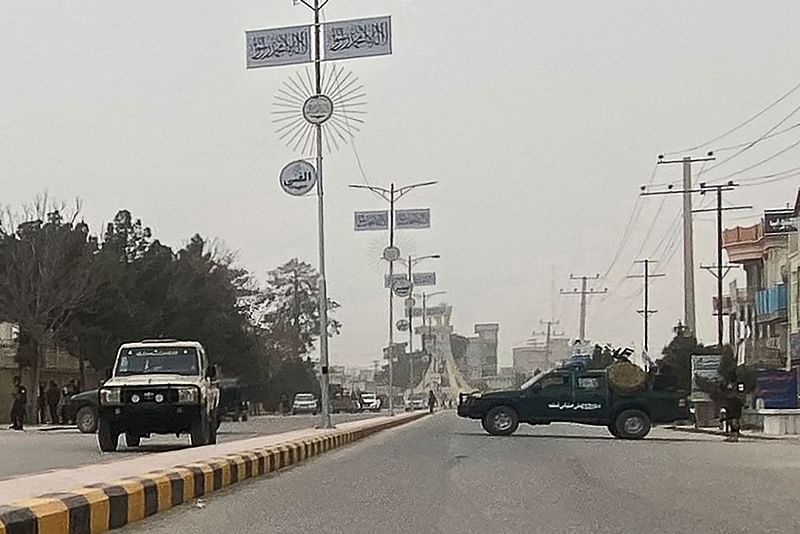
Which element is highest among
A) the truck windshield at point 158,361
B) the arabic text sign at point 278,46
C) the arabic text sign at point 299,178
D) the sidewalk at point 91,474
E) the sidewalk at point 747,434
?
the arabic text sign at point 278,46

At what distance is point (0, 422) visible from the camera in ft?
166

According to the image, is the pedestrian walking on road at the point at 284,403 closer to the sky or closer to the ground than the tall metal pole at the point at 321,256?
closer to the ground

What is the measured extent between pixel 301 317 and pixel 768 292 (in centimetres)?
4618

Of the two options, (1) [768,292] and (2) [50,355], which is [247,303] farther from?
(1) [768,292]

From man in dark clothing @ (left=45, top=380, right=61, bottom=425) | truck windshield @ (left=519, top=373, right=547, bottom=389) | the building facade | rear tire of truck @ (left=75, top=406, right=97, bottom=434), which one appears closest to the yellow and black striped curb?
truck windshield @ (left=519, top=373, right=547, bottom=389)

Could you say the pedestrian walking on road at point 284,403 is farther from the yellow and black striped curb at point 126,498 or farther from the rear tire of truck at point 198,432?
the yellow and black striped curb at point 126,498

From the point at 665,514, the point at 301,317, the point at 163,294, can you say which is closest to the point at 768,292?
the point at 163,294

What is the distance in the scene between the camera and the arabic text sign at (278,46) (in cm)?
3033

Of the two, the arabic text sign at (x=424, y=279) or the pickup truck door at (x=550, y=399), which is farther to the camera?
the arabic text sign at (x=424, y=279)

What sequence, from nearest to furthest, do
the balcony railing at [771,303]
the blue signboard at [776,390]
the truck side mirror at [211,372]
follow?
the truck side mirror at [211,372], the blue signboard at [776,390], the balcony railing at [771,303]

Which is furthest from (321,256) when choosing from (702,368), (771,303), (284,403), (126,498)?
(284,403)

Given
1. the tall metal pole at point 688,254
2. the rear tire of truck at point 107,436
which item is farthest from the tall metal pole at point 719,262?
the rear tire of truck at point 107,436

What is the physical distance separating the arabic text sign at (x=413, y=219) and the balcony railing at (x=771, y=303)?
19738mm

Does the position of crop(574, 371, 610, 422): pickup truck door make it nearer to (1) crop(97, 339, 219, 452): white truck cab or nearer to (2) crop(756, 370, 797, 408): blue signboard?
(1) crop(97, 339, 219, 452): white truck cab
